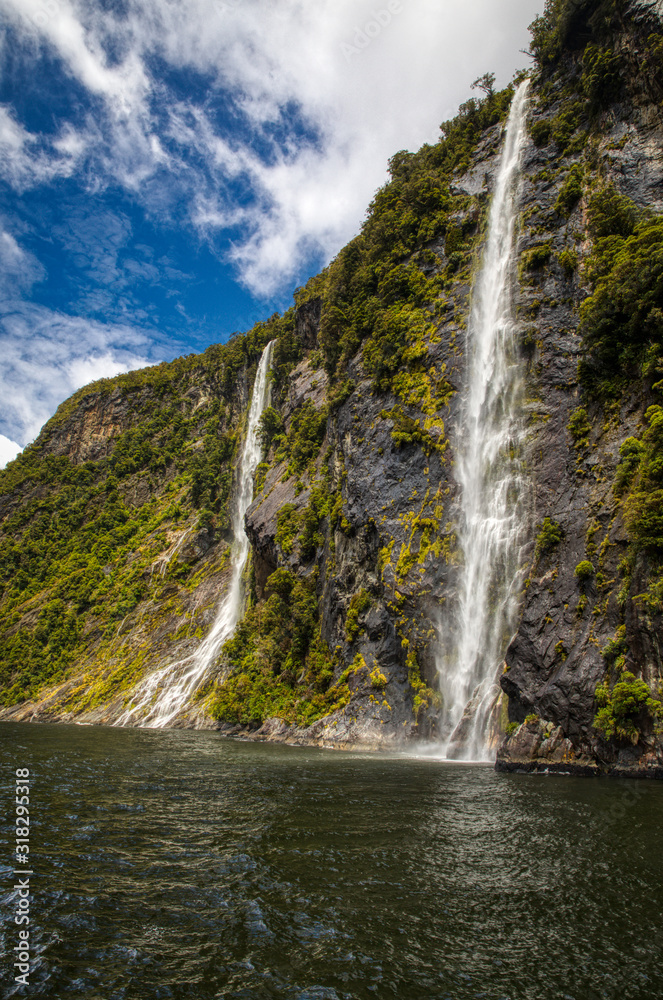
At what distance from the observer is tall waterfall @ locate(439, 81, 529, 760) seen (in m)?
22.0

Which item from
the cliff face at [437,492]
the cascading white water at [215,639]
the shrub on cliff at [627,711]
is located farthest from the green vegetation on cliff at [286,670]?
the shrub on cliff at [627,711]

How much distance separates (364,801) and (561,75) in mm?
44657

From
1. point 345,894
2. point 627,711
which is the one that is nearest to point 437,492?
point 627,711

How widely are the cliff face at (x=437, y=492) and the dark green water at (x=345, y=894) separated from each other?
6.69 meters

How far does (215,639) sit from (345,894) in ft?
144

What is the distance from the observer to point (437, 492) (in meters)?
28.3

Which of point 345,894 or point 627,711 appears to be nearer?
point 345,894

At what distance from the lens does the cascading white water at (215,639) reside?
141ft

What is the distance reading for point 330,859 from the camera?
7621mm

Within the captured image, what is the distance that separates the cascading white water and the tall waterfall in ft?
89.7

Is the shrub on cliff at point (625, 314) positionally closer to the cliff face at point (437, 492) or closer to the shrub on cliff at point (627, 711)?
the cliff face at point (437, 492)

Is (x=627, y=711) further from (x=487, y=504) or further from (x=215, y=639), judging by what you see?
(x=215, y=639)

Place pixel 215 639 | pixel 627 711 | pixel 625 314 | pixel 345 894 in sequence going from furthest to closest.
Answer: pixel 215 639 → pixel 625 314 → pixel 627 711 → pixel 345 894

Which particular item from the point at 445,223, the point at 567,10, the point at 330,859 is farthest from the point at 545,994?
the point at 567,10
